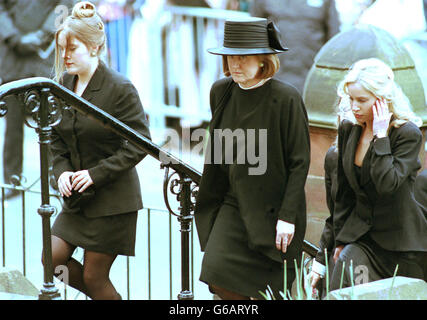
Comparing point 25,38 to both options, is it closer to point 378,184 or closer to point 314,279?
point 314,279

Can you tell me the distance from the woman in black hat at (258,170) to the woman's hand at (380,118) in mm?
330

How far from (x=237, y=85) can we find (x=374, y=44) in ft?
6.05

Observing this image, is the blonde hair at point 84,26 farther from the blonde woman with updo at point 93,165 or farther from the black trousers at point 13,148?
the black trousers at point 13,148

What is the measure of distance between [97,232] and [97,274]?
0.23m

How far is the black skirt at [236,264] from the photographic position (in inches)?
189

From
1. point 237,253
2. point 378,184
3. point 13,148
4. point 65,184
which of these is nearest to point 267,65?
point 378,184

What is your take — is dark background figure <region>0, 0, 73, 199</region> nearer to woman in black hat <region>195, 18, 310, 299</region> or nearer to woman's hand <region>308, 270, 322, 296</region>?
woman in black hat <region>195, 18, 310, 299</region>

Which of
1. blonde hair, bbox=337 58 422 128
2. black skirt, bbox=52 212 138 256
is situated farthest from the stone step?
black skirt, bbox=52 212 138 256

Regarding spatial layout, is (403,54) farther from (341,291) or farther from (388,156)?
(341,291)

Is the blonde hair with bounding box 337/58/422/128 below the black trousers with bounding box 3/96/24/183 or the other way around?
the other way around

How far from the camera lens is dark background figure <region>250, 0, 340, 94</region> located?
9.25 meters

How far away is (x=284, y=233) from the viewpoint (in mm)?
4723

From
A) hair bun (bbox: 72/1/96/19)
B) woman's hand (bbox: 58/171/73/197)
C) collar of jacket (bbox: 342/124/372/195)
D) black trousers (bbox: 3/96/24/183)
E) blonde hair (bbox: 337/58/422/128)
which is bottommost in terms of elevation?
black trousers (bbox: 3/96/24/183)
